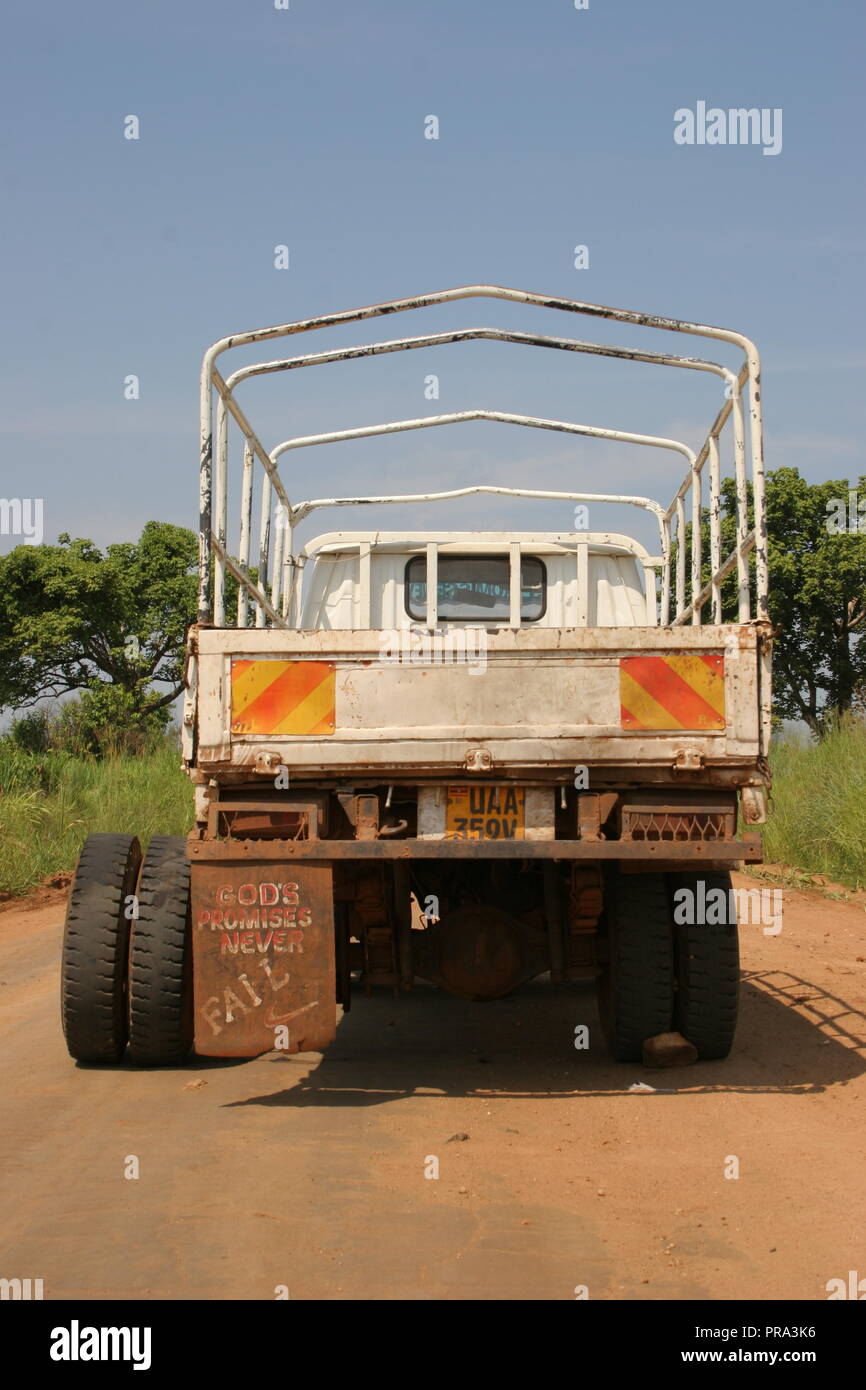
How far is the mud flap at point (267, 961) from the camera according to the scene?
506 centimetres

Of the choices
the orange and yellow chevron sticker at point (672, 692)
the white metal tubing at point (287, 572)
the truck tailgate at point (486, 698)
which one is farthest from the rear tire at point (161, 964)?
the white metal tubing at point (287, 572)

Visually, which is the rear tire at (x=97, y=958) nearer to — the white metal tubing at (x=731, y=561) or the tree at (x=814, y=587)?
the white metal tubing at (x=731, y=561)

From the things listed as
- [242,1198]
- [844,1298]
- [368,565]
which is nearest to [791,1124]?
[844,1298]

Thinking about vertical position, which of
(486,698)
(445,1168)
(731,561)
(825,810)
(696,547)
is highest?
(696,547)

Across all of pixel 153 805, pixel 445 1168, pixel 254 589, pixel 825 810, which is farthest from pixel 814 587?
pixel 445 1168

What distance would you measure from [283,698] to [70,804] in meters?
10.3

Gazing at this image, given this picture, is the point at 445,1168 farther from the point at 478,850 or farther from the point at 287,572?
the point at 287,572

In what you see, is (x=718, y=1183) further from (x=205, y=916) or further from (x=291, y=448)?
(x=291, y=448)

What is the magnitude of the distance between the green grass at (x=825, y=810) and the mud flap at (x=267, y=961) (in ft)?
24.4

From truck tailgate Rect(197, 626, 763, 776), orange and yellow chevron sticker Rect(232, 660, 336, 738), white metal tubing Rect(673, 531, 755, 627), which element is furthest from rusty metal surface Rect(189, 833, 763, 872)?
white metal tubing Rect(673, 531, 755, 627)

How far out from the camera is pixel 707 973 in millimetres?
5629

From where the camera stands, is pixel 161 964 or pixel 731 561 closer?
pixel 161 964

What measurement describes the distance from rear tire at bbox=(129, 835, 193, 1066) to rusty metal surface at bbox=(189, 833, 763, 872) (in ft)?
2.38

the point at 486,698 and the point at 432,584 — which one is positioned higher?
the point at 432,584
